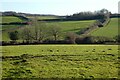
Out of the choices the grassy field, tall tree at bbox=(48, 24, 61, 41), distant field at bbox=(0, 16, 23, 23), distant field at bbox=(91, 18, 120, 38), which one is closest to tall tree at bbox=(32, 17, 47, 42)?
tall tree at bbox=(48, 24, 61, 41)

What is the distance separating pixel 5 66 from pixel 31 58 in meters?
3.24

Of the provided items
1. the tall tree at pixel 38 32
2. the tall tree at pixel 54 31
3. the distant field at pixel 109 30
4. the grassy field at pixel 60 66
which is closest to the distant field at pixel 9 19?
the tall tree at pixel 38 32

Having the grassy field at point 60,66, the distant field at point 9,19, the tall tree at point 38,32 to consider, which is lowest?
the grassy field at point 60,66

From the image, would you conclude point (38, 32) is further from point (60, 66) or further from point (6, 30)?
point (60, 66)

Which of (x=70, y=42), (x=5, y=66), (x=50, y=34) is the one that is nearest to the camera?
(x=5, y=66)

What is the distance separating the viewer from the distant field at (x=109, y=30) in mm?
62241

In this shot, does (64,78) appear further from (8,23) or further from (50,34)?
(8,23)

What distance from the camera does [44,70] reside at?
17.5 meters

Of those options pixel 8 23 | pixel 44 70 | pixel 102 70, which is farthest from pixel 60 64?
pixel 8 23

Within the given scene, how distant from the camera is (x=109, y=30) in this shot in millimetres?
68312

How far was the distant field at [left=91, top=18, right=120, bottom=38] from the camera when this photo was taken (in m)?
62.2

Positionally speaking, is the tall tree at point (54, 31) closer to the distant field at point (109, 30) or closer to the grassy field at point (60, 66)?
the distant field at point (109, 30)

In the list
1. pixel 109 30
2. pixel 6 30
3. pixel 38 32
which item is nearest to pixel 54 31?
pixel 38 32

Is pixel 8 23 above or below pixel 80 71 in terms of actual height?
above
